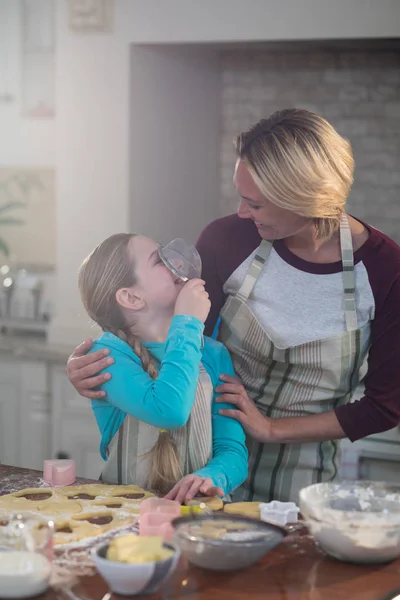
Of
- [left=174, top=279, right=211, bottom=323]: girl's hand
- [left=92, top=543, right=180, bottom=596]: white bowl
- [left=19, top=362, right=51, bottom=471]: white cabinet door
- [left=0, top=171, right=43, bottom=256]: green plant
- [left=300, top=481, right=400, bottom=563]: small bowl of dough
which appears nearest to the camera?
[left=92, top=543, right=180, bottom=596]: white bowl

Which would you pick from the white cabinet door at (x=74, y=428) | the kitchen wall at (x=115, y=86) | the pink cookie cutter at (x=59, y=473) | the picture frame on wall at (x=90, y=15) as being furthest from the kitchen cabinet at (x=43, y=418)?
the pink cookie cutter at (x=59, y=473)

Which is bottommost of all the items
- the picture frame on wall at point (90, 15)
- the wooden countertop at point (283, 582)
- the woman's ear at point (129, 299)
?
the wooden countertop at point (283, 582)

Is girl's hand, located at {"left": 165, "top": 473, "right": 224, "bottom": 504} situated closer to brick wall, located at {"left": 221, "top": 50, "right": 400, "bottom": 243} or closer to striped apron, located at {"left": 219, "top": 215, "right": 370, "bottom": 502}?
striped apron, located at {"left": 219, "top": 215, "right": 370, "bottom": 502}

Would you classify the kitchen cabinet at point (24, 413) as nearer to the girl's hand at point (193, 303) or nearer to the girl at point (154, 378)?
the girl at point (154, 378)

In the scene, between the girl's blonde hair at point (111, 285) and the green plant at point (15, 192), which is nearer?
the girl's blonde hair at point (111, 285)

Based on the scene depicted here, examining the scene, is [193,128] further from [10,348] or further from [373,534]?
[373,534]

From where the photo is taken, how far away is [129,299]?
85.0 inches

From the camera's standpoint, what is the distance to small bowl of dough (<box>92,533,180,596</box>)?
4.55 feet

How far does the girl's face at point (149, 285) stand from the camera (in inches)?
85.0

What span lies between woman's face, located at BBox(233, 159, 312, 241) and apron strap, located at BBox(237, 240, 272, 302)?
140 millimetres

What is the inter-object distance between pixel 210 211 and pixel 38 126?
88 cm

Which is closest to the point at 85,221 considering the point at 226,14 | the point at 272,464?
the point at 226,14

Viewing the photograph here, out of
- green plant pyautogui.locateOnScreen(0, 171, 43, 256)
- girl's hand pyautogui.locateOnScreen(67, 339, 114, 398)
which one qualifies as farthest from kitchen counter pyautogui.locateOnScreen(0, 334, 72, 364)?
girl's hand pyautogui.locateOnScreen(67, 339, 114, 398)

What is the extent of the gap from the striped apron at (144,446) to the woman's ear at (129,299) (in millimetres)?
250
